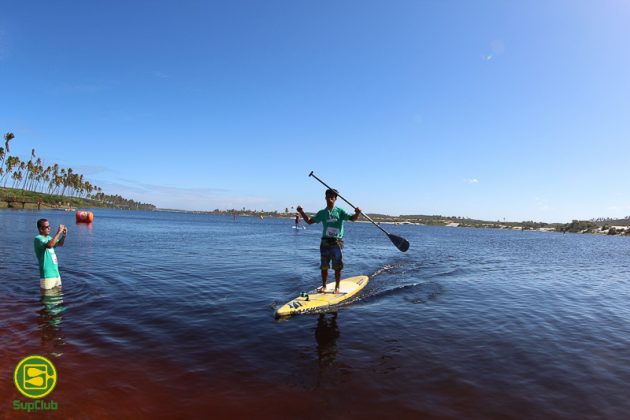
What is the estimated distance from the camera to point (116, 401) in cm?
529

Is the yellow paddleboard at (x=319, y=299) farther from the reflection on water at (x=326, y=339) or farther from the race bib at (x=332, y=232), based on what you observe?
the race bib at (x=332, y=232)

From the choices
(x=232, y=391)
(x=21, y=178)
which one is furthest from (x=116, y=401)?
(x=21, y=178)

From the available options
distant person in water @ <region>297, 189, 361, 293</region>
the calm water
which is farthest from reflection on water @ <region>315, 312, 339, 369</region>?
distant person in water @ <region>297, 189, 361, 293</region>

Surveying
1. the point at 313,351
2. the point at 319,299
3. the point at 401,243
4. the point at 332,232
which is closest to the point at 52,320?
the point at 313,351

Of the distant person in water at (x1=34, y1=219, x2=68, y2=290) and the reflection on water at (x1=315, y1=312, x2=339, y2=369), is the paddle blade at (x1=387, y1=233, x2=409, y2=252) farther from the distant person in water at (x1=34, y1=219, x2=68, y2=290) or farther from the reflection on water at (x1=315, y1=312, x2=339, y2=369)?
the distant person in water at (x1=34, y1=219, x2=68, y2=290)

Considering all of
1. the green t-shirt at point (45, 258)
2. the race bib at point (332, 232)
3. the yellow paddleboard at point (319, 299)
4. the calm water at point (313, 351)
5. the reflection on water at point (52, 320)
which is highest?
the race bib at point (332, 232)

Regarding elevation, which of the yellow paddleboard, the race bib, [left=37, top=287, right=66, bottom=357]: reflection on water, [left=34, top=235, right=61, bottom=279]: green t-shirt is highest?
the race bib

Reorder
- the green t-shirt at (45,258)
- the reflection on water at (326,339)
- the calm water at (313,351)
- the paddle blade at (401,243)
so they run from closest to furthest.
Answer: the calm water at (313,351) → the reflection on water at (326,339) → the green t-shirt at (45,258) → the paddle blade at (401,243)

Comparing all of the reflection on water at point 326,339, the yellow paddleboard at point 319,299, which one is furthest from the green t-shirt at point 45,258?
the reflection on water at point 326,339

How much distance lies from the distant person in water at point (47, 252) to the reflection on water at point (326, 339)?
25.2ft

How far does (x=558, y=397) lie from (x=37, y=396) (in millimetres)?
8748

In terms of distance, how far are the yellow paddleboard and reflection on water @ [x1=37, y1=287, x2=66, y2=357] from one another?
16.9 ft

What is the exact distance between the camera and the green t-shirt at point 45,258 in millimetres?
9945

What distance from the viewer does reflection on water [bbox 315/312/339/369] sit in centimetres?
717
